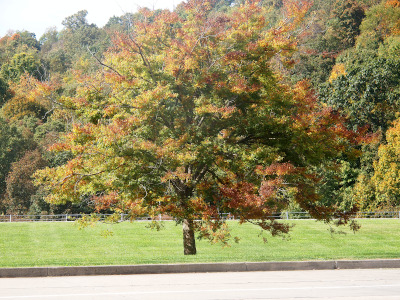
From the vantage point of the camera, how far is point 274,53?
18.9 m

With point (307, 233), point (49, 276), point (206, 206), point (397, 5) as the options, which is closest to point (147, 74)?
point (206, 206)

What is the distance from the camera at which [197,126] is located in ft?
61.2

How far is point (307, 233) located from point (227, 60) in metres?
17.4

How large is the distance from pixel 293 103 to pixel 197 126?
359cm

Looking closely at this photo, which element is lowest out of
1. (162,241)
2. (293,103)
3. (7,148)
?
(162,241)

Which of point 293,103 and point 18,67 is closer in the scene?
point 293,103

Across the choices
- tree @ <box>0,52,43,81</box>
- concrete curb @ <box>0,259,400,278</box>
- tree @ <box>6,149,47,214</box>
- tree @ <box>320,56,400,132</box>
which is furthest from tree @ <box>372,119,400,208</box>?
tree @ <box>0,52,43,81</box>

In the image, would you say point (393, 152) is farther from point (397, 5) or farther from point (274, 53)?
point (274, 53)

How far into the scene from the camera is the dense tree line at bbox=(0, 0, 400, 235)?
18.8 meters

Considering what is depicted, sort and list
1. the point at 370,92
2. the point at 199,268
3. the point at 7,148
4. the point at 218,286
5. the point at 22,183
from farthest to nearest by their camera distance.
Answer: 1. the point at 7,148
2. the point at 22,183
3. the point at 370,92
4. the point at 199,268
5. the point at 218,286

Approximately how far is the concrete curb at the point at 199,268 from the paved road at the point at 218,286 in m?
0.45

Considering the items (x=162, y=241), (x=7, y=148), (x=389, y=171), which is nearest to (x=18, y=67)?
(x=7, y=148)

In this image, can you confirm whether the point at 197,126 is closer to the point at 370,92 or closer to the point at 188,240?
the point at 188,240

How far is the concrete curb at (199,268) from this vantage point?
13.9 m
